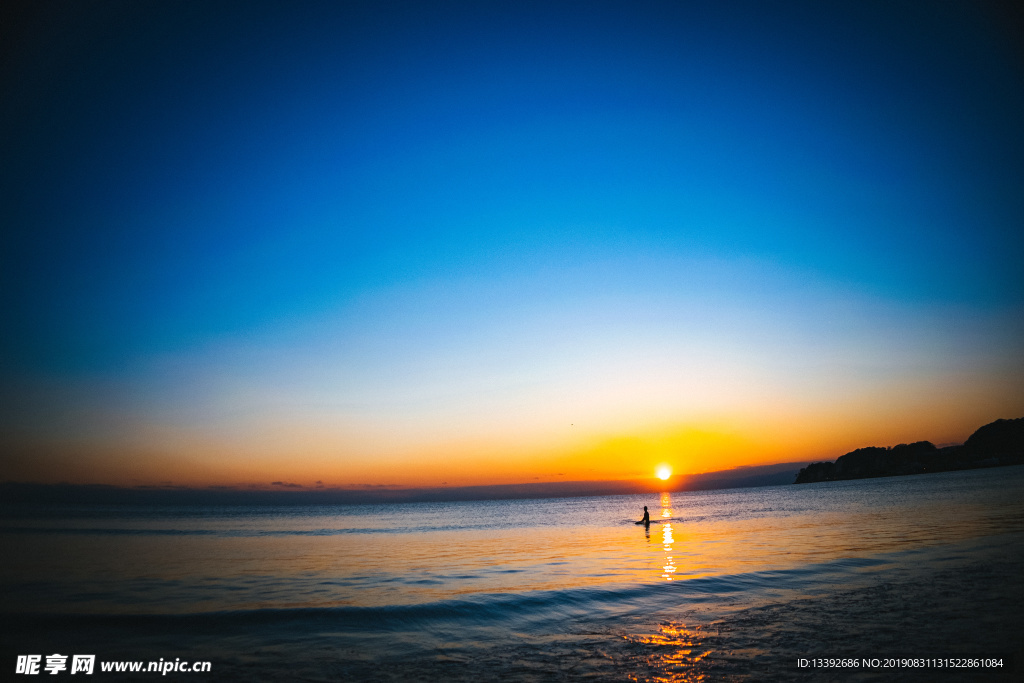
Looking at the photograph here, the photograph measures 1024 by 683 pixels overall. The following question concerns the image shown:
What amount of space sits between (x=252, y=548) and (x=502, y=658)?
35.3m

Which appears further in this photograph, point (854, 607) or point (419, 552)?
point (419, 552)

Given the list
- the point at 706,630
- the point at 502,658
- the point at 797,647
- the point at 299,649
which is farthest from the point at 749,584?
the point at 299,649

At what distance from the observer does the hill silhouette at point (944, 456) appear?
422 feet

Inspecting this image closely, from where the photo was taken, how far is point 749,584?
18172 millimetres

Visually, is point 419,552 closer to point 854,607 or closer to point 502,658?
point 502,658

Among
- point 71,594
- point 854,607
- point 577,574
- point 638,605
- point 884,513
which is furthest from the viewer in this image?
point 884,513

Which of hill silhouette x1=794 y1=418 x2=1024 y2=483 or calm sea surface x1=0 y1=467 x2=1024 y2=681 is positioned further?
hill silhouette x1=794 y1=418 x2=1024 y2=483

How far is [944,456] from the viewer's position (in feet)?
488

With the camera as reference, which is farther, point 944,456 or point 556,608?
point 944,456

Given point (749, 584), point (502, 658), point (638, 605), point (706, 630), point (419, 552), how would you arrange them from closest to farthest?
point (502, 658)
point (706, 630)
point (638, 605)
point (749, 584)
point (419, 552)

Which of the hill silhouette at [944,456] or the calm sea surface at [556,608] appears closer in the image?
the calm sea surface at [556,608]

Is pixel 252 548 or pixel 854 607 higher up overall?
pixel 854 607

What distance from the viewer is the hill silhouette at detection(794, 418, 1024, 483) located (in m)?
129

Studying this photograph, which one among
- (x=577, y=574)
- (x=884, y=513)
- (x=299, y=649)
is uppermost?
(x=299, y=649)
